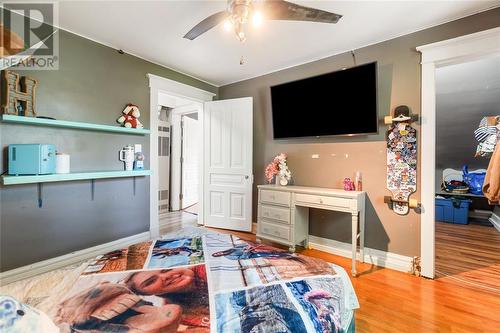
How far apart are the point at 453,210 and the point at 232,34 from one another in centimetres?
503

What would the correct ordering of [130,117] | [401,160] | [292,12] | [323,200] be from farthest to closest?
[130,117] → [323,200] → [401,160] → [292,12]

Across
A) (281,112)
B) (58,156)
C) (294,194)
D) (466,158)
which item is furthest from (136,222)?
(466,158)

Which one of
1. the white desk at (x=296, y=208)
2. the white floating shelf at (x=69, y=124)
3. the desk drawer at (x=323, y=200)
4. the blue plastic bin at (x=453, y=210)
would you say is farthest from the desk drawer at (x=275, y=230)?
the blue plastic bin at (x=453, y=210)

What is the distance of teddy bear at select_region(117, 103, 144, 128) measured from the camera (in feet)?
8.75

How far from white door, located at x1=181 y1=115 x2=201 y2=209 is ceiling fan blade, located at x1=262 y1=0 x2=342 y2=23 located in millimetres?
3680

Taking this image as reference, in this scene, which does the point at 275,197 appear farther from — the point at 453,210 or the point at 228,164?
the point at 453,210

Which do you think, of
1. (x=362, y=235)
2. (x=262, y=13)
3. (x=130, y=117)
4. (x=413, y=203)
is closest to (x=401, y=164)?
(x=413, y=203)

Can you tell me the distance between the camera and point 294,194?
2.63m

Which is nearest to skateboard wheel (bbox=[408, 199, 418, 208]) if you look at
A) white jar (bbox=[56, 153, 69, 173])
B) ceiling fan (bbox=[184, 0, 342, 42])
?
ceiling fan (bbox=[184, 0, 342, 42])

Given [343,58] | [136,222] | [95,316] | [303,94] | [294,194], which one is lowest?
[136,222]

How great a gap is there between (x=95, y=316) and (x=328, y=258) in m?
2.43

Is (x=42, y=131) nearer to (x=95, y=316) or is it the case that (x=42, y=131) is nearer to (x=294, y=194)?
(x=95, y=316)

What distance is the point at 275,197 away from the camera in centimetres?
277

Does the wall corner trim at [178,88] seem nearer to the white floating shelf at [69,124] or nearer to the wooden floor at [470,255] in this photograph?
the white floating shelf at [69,124]
